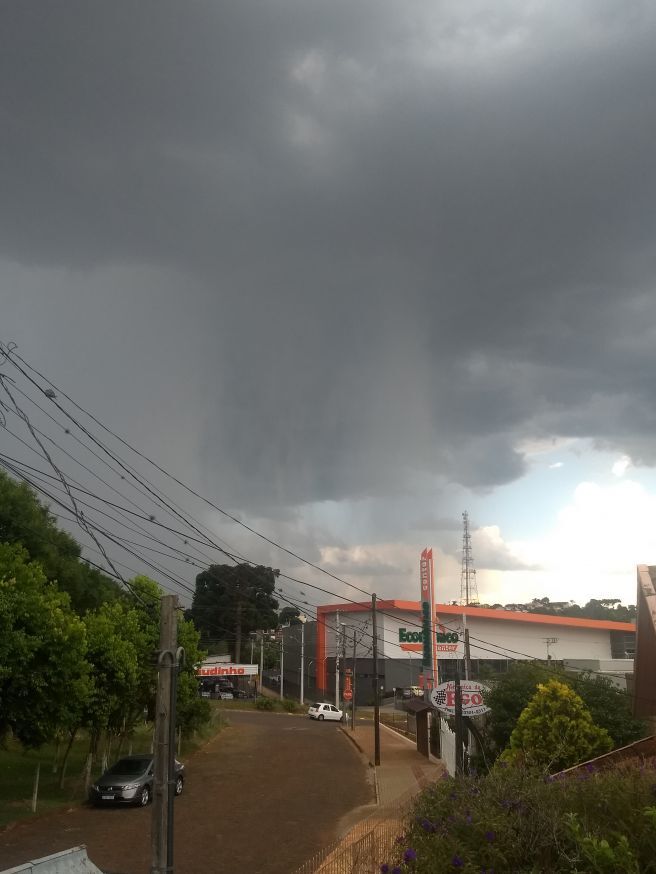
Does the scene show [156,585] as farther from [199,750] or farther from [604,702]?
[604,702]

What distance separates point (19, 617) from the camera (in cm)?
1889

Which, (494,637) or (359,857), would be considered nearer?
(359,857)

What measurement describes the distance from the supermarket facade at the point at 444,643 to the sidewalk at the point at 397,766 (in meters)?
25.1

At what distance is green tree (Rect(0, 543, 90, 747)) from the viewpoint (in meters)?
18.4

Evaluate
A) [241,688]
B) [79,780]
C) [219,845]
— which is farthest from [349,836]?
[241,688]

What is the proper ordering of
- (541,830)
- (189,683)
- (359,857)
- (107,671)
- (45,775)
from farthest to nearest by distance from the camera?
(189,683)
(45,775)
(107,671)
(359,857)
(541,830)

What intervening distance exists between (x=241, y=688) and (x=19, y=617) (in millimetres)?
84514

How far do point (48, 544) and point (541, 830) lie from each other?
36.9 meters

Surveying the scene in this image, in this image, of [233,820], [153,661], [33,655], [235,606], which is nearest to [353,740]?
[153,661]

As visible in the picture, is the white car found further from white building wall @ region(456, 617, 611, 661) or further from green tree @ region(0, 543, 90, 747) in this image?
green tree @ region(0, 543, 90, 747)

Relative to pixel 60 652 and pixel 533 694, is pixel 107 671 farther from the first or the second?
pixel 533 694

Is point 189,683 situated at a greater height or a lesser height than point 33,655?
lesser

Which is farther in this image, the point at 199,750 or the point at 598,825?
the point at 199,750

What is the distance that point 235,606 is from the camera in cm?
9794
